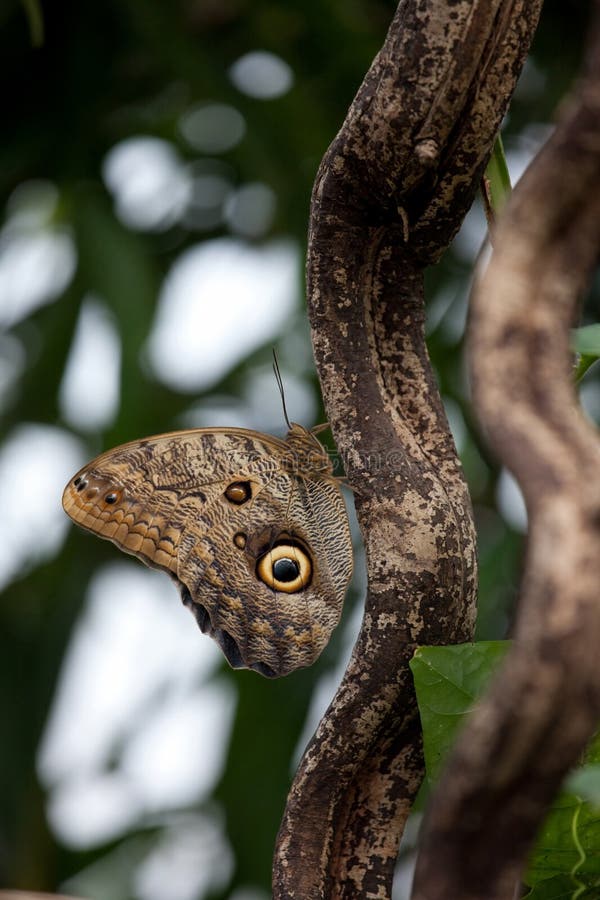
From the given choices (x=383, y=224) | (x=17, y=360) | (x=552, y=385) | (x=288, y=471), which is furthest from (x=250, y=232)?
(x=552, y=385)

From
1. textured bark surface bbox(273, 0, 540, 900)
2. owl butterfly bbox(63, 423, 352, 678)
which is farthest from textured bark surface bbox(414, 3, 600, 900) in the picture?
owl butterfly bbox(63, 423, 352, 678)

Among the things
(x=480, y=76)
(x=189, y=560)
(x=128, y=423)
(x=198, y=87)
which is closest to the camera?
(x=480, y=76)

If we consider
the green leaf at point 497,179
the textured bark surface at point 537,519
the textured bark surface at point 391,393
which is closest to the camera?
the textured bark surface at point 537,519

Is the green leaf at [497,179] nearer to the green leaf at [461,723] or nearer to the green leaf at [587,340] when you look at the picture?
the green leaf at [587,340]

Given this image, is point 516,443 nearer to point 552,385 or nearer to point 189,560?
point 552,385

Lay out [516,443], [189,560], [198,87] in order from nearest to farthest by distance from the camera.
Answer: [516,443] < [189,560] < [198,87]

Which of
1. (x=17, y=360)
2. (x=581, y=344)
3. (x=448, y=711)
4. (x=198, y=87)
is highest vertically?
(x=581, y=344)

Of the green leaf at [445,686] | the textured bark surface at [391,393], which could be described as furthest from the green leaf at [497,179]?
the green leaf at [445,686]
